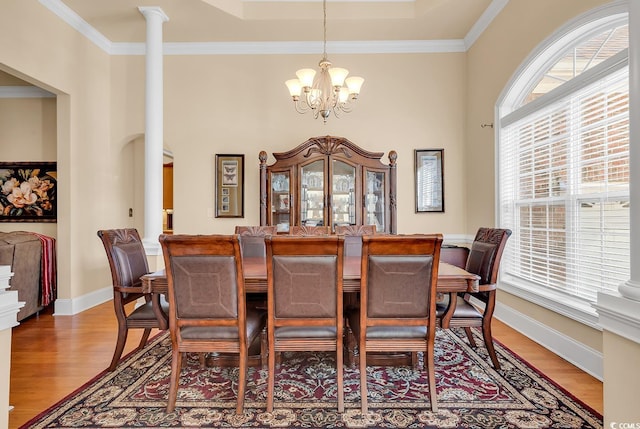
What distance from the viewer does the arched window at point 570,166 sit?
2.26m

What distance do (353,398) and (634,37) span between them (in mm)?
2191

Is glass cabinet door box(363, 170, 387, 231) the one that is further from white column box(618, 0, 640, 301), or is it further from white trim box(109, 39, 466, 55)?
white column box(618, 0, 640, 301)

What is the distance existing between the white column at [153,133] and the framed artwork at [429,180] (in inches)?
125

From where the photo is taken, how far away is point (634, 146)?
1.36 metres

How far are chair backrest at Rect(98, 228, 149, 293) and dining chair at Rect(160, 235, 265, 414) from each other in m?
0.70

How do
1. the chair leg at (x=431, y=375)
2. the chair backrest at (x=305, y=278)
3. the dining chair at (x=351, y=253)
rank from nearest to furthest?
the chair backrest at (x=305, y=278) → the chair leg at (x=431, y=375) → the dining chair at (x=351, y=253)

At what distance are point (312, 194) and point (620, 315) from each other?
317 cm

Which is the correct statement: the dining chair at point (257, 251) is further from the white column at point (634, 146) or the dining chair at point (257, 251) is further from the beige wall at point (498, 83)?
the beige wall at point (498, 83)

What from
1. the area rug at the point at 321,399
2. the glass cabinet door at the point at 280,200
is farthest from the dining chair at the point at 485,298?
the glass cabinet door at the point at 280,200

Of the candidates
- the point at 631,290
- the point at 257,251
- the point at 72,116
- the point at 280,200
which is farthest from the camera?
the point at 280,200

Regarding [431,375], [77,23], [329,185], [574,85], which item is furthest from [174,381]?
[77,23]

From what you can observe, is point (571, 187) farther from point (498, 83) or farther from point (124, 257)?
point (124, 257)

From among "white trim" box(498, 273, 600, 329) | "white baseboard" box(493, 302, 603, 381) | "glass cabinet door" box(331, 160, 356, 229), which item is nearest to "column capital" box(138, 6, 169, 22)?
"glass cabinet door" box(331, 160, 356, 229)

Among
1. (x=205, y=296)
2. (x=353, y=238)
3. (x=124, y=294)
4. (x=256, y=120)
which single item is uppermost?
(x=256, y=120)
